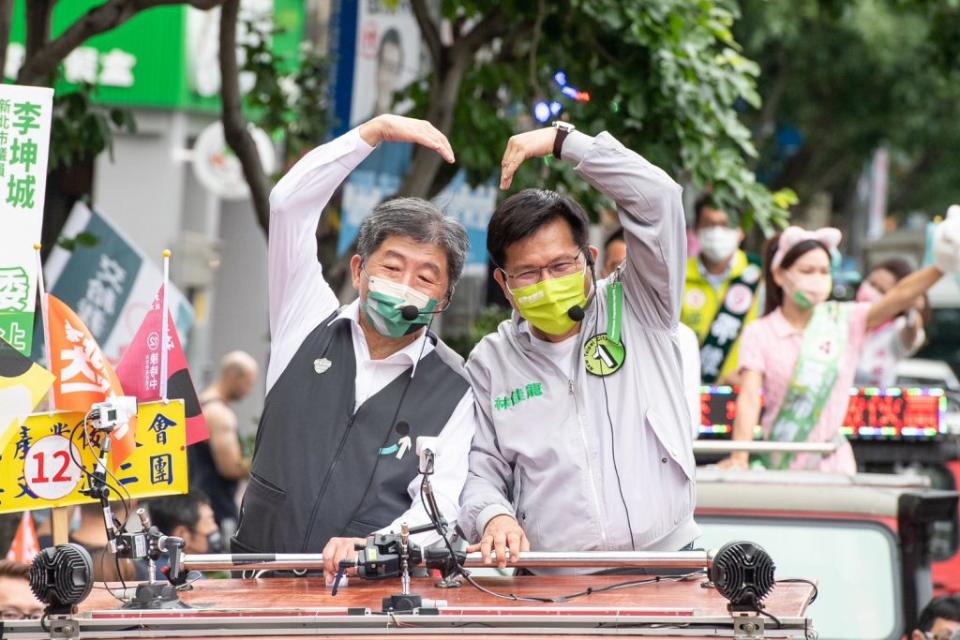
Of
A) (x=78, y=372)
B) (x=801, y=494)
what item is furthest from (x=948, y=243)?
(x=78, y=372)

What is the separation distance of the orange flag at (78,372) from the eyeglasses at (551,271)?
1266mm

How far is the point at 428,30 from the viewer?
384 inches

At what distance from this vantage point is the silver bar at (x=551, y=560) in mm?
3803

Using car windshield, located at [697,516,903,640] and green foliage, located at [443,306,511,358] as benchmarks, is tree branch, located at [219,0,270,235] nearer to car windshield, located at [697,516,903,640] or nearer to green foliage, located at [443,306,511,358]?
green foliage, located at [443,306,511,358]

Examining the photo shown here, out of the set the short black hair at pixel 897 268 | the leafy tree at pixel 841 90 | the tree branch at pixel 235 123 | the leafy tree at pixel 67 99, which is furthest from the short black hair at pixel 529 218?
the leafy tree at pixel 841 90

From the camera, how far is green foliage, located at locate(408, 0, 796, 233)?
8.84m

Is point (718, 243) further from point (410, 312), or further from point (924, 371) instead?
point (924, 371)

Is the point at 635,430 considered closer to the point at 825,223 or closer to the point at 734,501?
the point at 734,501

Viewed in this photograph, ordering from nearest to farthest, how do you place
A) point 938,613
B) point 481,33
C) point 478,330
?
point 938,613 → point 481,33 → point 478,330

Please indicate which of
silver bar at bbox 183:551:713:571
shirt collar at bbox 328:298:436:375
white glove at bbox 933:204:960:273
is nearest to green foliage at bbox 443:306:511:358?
white glove at bbox 933:204:960:273

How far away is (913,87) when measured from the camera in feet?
79.3

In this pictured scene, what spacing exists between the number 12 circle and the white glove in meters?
3.95

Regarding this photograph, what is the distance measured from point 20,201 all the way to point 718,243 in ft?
14.9

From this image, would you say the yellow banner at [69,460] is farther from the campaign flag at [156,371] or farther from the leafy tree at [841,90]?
the leafy tree at [841,90]
